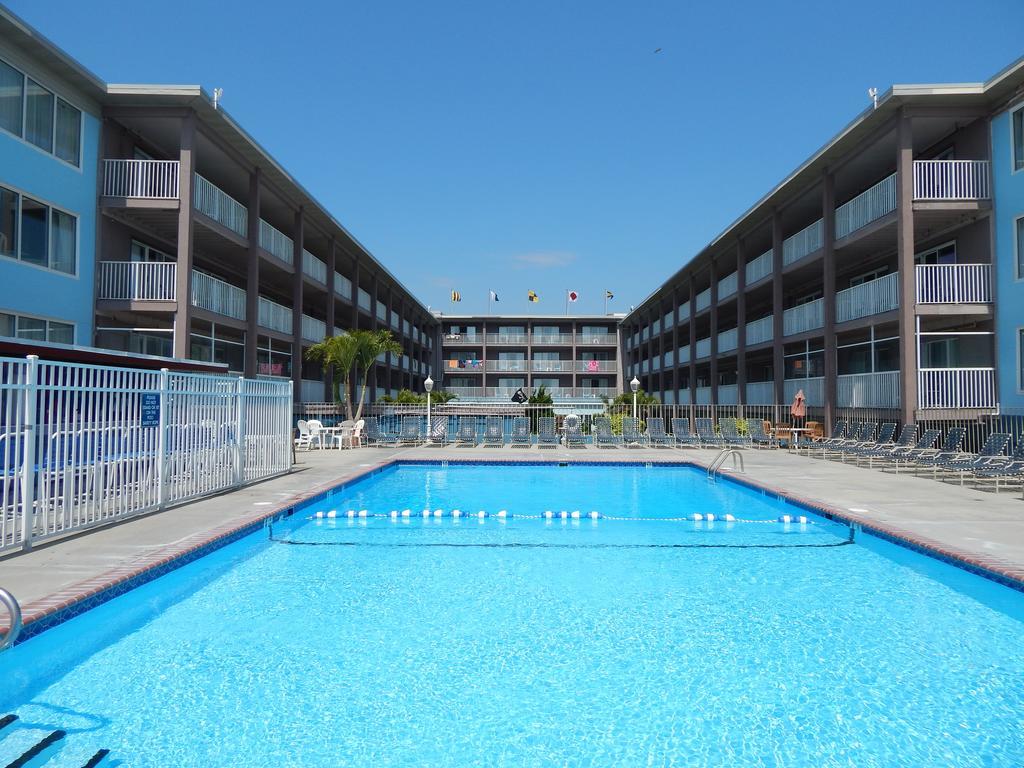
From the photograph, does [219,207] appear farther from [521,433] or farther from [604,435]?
[604,435]

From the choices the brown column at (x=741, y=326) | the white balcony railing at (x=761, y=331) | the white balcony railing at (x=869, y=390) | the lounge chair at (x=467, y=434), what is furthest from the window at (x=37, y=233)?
the brown column at (x=741, y=326)

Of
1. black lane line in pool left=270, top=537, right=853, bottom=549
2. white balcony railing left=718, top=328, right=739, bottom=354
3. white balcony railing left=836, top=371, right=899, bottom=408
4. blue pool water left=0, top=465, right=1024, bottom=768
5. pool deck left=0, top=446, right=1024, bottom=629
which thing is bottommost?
blue pool water left=0, top=465, right=1024, bottom=768

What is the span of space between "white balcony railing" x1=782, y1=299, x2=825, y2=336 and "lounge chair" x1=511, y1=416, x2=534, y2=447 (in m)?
9.80

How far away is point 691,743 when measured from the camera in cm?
358

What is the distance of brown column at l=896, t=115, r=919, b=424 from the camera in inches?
607

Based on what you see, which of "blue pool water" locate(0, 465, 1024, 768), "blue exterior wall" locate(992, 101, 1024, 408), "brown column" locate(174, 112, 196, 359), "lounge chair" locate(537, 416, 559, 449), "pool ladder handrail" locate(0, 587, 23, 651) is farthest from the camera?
"lounge chair" locate(537, 416, 559, 449)

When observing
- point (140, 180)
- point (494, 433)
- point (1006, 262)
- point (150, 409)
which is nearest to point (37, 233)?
point (140, 180)

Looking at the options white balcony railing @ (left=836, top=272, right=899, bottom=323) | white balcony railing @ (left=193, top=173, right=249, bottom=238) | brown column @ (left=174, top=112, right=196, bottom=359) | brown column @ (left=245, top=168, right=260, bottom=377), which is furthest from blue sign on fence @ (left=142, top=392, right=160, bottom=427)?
white balcony railing @ (left=836, top=272, right=899, bottom=323)

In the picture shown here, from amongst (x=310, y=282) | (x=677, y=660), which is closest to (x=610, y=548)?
(x=677, y=660)

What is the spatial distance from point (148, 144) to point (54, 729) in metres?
18.9

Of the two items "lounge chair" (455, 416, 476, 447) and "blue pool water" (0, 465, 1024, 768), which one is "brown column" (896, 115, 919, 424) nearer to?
"blue pool water" (0, 465, 1024, 768)

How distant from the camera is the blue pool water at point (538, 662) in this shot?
354 centimetres

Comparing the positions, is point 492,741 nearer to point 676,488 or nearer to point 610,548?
point 610,548

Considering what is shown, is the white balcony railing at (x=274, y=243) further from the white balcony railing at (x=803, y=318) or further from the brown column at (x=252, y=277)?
the white balcony railing at (x=803, y=318)
